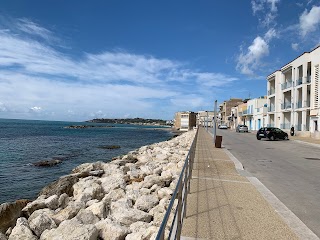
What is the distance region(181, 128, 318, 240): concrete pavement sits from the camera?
4382 millimetres

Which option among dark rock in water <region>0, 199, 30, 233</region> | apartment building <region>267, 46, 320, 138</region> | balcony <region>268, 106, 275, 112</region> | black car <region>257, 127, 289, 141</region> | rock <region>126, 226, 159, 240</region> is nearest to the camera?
rock <region>126, 226, 159, 240</region>

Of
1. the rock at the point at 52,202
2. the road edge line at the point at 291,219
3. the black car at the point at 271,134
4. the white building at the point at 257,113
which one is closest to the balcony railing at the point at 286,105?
the white building at the point at 257,113

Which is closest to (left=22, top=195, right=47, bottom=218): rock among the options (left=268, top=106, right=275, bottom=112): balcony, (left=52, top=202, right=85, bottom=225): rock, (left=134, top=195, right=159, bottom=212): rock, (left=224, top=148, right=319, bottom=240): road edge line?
(left=52, top=202, right=85, bottom=225): rock

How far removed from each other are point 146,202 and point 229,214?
2.49 meters

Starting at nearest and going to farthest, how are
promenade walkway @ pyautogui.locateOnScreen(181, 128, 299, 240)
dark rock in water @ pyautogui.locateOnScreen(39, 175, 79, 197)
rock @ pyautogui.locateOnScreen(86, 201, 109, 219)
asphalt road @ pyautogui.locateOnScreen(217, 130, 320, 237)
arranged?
promenade walkway @ pyautogui.locateOnScreen(181, 128, 299, 240) < asphalt road @ pyautogui.locateOnScreen(217, 130, 320, 237) < rock @ pyautogui.locateOnScreen(86, 201, 109, 219) < dark rock in water @ pyautogui.locateOnScreen(39, 175, 79, 197)

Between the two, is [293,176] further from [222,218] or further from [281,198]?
[222,218]

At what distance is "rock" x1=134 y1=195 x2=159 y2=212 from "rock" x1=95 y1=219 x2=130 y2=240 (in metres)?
1.41

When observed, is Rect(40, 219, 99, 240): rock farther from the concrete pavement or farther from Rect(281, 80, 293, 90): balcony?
Rect(281, 80, 293, 90): balcony

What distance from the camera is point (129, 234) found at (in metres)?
5.21

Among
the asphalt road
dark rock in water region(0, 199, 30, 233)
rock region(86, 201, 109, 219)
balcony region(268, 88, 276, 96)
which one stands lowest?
dark rock in water region(0, 199, 30, 233)

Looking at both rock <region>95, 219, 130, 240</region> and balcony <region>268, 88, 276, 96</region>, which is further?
balcony <region>268, 88, 276, 96</region>

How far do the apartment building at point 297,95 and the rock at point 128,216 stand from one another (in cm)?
2968

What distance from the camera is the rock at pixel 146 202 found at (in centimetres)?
694

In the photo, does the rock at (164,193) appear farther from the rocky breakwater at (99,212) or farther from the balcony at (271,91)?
the balcony at (271,91)
